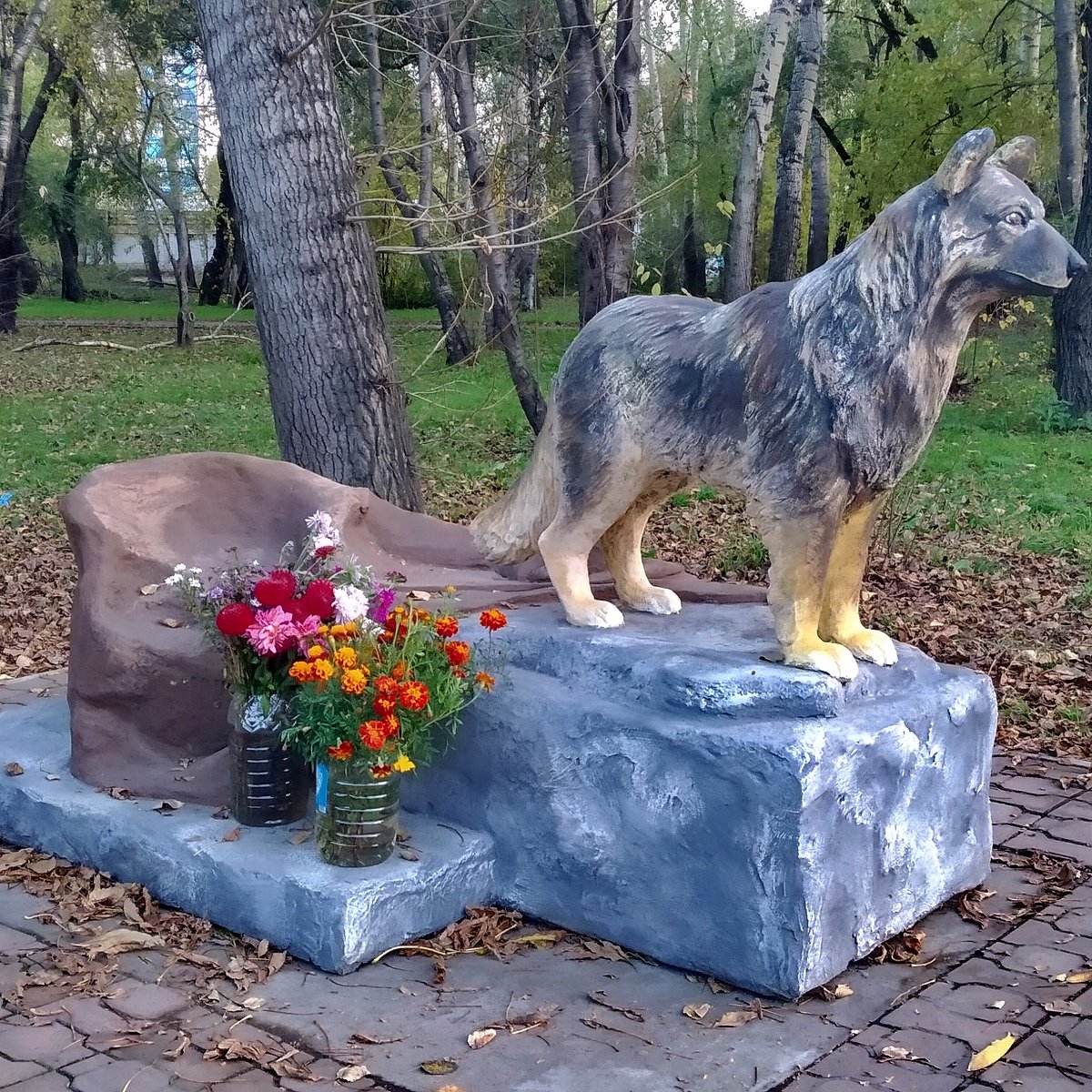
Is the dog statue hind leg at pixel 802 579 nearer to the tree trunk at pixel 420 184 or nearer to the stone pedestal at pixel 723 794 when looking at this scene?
the stone pedestal at pixel 723 794

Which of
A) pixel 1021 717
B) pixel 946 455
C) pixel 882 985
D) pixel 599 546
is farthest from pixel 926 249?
pixel 946 455

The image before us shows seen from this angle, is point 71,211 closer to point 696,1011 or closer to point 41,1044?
point 41,1044

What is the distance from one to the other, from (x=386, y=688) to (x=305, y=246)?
3502 mm

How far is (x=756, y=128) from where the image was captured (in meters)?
9.20

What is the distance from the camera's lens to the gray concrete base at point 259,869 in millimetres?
3615

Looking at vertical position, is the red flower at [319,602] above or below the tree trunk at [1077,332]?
below

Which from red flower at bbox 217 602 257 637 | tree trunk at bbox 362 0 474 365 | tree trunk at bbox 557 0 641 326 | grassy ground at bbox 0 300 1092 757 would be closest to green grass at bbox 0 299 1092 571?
grassy ground at bbox 0 300 1092 757

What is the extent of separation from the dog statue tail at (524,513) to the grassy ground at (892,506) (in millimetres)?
2457

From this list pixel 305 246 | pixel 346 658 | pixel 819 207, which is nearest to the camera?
pixel 346 658

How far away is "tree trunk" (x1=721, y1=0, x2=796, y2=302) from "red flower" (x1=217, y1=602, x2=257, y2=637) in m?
6.09

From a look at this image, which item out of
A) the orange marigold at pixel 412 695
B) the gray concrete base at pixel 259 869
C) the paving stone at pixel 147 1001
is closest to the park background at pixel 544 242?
the gray concrete base at pixel 259 869

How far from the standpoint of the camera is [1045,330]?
19859 mm

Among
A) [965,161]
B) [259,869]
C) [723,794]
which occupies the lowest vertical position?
[259,869]

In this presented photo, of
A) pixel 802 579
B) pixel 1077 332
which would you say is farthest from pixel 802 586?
pixel 1077 332
